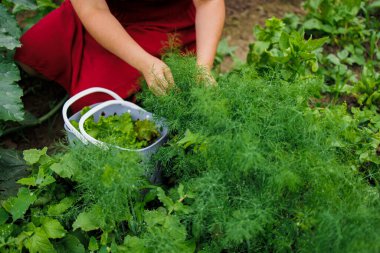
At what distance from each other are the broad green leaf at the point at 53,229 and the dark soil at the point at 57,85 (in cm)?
35

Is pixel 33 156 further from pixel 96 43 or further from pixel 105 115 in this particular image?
pixel 96 43

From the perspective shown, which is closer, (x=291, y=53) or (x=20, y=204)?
(x=20, y=204)

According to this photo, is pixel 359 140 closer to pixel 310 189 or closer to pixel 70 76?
pixel 310 189

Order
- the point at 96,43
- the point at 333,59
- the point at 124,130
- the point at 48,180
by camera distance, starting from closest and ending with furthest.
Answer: the point at 48,180 → the point at 124,130 → the point at 96,43 → the point at 333,59

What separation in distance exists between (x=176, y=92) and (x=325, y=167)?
0.56 metres

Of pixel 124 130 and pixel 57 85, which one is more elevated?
pixel 124 130

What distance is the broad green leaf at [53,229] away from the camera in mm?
1565

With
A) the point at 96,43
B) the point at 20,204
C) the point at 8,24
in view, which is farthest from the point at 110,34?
the point at 20,204

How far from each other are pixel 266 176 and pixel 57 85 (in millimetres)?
1487

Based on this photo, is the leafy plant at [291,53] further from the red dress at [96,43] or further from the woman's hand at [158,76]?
the woman's hand at [158,76]

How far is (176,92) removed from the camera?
1628 mm

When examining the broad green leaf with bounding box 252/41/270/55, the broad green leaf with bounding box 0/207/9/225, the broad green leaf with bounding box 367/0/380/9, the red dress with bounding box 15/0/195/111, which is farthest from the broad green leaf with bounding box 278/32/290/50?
the broad green leaf with bounding box 0/207/9/225

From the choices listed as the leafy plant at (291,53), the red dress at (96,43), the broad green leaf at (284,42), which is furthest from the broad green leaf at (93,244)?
the broad green leaf at (284,42)

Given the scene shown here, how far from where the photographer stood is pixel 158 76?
1701 millimetres
